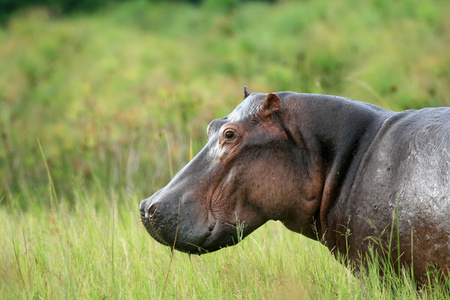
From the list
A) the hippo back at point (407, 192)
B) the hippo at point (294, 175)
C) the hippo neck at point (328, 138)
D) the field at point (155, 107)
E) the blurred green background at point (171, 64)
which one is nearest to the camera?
the hippo back at point (407, 192)

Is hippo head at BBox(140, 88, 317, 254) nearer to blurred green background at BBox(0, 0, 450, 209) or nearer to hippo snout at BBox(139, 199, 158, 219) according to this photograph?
hippo snout at BBox(139, 199, 158, 219)

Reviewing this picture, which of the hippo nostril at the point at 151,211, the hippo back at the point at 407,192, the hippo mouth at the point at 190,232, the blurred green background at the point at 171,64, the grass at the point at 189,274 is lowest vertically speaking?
the blurred green background at the point at 171,64

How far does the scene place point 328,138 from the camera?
2525 millimetres

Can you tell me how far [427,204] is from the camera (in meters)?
2.12

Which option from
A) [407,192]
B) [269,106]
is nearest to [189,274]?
[269,106]

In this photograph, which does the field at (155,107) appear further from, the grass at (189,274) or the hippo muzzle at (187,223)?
the hippo muzzle at (187,223)

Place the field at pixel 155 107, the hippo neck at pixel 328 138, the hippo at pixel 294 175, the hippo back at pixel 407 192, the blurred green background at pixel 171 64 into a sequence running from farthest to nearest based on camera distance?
the blurred green background at pixel 171 64 → the field at pixel 155 107 → the hippo neck at pixel 328 138 → the hippo at pixel 294 175 → the hippo back at pixel 407 192

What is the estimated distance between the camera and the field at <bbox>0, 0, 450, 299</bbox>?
2779 mm

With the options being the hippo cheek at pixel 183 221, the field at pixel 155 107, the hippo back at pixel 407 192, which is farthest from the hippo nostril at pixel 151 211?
the hippo back at pixel 407 192

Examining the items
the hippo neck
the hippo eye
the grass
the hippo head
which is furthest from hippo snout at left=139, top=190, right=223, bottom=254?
the hippo neck

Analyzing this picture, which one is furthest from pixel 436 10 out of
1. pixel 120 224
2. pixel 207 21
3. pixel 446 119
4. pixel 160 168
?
pixel 446 119

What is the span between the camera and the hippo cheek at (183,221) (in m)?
2.48

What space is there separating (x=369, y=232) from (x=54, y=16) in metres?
15.8

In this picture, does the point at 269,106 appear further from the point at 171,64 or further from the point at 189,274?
the point at 171,64
